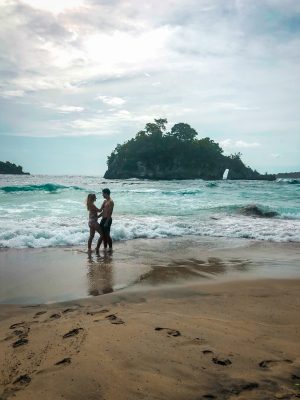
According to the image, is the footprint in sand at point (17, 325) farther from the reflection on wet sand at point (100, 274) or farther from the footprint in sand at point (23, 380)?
the reflection on wet sand at point (100, 274)

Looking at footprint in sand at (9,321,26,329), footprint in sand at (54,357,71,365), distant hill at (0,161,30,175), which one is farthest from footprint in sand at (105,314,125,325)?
distant hill at (0,161,30,175)

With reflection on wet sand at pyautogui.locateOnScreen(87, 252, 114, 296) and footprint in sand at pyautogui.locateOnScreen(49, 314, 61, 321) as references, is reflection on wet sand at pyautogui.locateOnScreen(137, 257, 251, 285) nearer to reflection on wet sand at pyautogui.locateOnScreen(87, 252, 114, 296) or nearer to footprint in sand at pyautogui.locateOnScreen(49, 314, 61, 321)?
reflection on wet sand at pyautogui.locateOnScreen(87, 252, 114, 296)

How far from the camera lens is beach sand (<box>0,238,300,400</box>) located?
8.87 feet

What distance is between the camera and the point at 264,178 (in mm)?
100562

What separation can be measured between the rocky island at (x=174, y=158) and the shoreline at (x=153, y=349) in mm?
90239

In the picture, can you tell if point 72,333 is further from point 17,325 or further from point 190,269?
point 190,269

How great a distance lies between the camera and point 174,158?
96.4 m

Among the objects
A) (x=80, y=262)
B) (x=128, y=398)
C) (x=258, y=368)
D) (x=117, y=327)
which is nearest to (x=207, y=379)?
(x=258, y=368)

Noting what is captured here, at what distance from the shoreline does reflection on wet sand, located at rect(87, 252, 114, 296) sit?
70cm

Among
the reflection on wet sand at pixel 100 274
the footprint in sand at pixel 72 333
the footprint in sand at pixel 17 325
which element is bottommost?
the reflection on wet sand at pixel 100 274

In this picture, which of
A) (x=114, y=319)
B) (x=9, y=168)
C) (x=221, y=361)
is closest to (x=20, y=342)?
(x=114, y=319)

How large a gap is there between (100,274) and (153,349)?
3686mm

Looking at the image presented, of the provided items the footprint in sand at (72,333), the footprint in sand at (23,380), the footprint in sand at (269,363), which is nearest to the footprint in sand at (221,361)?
the footprint in sand at (269,363)

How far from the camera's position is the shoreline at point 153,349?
270 centimetres
